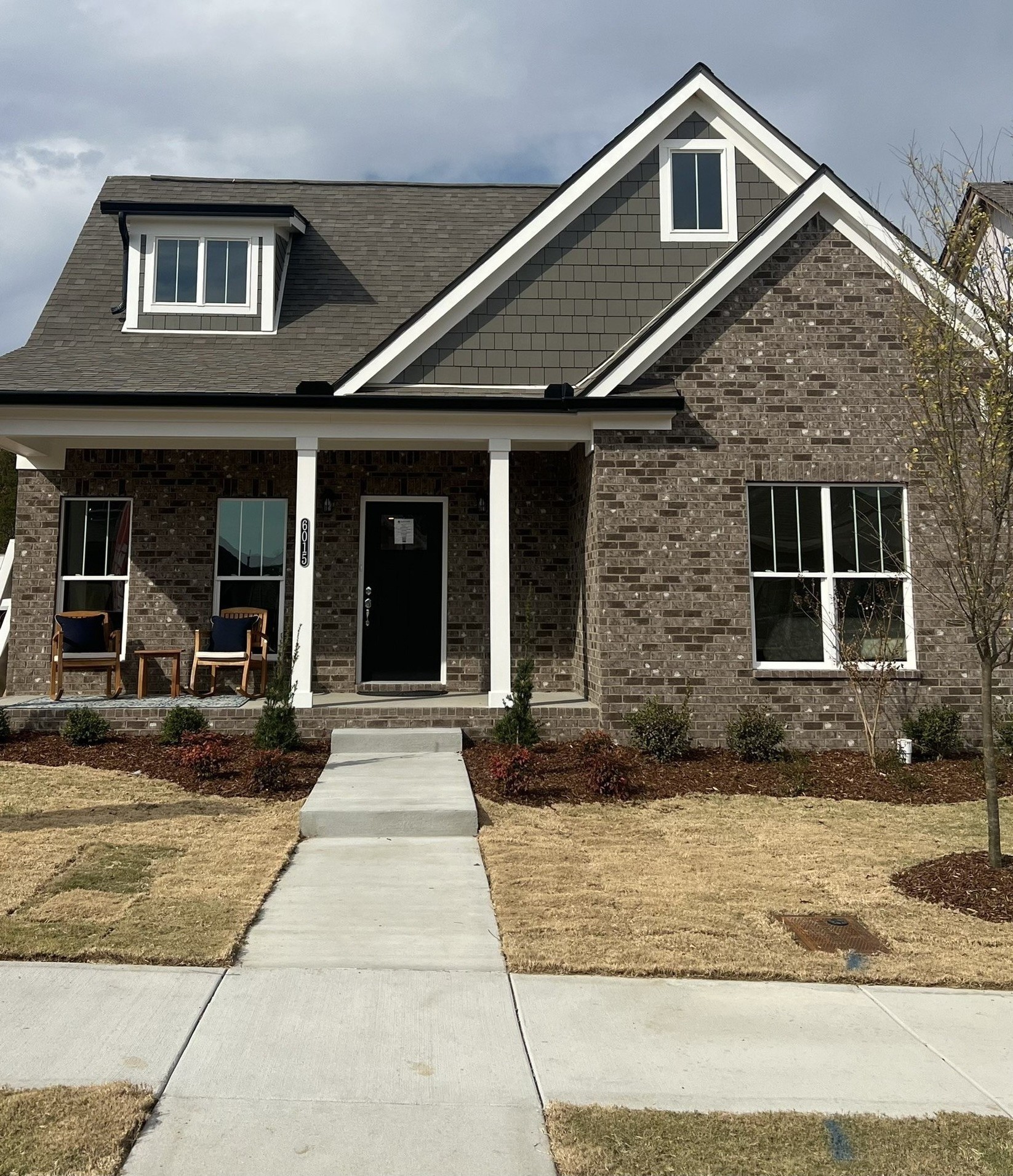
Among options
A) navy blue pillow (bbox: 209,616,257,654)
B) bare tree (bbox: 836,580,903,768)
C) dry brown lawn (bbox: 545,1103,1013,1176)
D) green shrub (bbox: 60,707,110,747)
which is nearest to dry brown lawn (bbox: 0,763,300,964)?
green shrub (bbox: 60,707,110,747)

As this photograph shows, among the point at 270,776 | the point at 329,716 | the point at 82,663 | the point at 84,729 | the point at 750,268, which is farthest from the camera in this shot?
the point at 82,663

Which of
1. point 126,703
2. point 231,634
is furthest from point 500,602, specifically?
point 126,703

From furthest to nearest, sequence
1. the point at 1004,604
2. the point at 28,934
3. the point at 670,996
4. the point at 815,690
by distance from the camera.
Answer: the point at 815,690 → the point at 1004,604 → the point at 28,934 → the point at 670,996

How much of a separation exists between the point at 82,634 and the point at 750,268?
8659 mm

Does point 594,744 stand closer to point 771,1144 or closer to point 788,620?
point 788,620

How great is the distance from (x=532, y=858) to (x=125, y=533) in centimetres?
786

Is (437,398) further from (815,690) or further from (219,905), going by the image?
(219,905)

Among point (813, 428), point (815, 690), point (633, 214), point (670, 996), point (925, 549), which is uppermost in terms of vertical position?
point (633, 214)

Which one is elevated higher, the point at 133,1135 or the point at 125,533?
the point at 125,533

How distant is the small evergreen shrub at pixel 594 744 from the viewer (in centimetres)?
882

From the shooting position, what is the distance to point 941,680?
944 centimetres

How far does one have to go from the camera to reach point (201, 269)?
40.0ft

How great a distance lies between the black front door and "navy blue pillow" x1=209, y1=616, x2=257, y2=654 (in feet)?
4.72

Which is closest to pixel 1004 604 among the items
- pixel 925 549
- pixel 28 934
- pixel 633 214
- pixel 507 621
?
pixel 925 549
